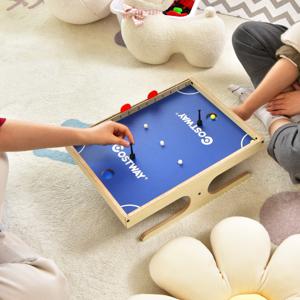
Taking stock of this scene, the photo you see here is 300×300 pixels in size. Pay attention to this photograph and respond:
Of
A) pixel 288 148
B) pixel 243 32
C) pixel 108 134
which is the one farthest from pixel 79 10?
pixel 288 148

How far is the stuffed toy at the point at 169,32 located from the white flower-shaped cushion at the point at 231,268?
594mm

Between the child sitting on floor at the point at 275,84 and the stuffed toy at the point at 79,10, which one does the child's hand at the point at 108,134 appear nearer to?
the child sitting on floor at the point at 275,84

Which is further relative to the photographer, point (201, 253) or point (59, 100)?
point (59, 100)

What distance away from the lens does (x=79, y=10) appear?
4.79 ft

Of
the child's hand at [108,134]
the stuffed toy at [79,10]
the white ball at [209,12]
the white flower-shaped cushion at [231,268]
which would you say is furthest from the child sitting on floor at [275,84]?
the stuffed toy at [79,10]

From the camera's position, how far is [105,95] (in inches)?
51.9

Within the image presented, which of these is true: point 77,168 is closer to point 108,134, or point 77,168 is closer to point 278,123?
point 108,134

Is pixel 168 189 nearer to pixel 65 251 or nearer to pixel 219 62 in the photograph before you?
pixel 65 251

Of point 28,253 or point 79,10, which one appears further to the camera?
point 79,10

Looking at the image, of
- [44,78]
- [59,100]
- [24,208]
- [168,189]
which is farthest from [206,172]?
[44,78]

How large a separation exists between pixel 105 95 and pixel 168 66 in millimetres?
224

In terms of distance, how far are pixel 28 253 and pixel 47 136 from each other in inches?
9.4

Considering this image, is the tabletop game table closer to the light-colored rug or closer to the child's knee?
the light-colored rug

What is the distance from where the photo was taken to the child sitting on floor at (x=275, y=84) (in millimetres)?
1029
